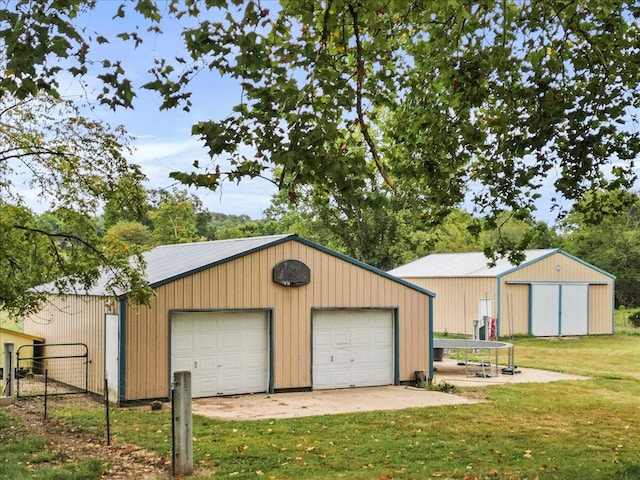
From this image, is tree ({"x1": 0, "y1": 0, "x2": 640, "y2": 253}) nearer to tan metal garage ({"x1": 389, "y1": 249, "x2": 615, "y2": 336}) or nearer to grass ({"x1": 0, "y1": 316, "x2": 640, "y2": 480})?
grass ({"x1": 0, "y1": 316, "x2": 640, "y2": 480})

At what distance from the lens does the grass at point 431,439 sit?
9773 millimetres

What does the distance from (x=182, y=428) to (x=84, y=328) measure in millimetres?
9191

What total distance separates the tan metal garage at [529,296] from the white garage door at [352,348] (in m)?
14.2

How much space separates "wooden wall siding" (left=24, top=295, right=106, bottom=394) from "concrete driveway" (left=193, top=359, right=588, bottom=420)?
2549mm

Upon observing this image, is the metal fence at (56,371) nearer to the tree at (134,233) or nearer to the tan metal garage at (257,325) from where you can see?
the tan metal garage at (257,325)

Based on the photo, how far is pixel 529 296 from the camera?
33406 mm

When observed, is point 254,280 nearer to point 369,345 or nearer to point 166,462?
point 369,345

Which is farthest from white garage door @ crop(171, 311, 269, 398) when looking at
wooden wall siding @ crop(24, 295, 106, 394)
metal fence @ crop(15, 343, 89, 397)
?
metal fence @ crop(15, 343, 89, 397)

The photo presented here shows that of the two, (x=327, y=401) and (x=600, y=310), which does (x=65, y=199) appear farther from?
(x=600, y=310)

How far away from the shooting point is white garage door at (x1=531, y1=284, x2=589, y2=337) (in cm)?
3350

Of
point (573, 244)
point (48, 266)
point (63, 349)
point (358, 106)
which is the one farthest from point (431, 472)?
point (573, 244)

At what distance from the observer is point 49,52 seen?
702 cm

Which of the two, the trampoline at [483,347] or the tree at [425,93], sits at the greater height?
the tree at [425,93]

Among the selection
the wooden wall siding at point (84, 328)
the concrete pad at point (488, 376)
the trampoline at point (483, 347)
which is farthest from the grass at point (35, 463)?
the trampoline at point (483, 347)
